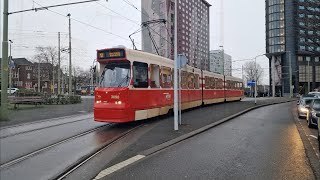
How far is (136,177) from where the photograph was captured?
6.89m

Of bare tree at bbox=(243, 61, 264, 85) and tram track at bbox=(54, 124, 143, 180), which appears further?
bare tree at bbox=(243, 61, 264, 85)

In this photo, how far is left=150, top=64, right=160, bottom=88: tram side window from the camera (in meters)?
15.9

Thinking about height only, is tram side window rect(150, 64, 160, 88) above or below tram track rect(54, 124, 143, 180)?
above

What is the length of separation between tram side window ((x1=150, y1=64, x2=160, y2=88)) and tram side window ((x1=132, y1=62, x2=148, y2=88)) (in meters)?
0.54

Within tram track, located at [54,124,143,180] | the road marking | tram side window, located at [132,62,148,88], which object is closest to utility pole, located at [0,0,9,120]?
tram side window, located at [132,62,148,88]

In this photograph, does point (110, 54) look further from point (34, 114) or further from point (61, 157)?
point (34, 114)

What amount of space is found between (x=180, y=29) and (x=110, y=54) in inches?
785

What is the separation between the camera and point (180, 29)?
33312 mm

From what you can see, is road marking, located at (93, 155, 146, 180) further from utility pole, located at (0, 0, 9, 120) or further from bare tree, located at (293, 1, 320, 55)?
bare tree, located at (293, 1, 320, 55)

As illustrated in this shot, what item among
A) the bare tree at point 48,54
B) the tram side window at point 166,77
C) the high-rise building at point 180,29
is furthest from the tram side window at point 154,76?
the bare tree at point 48,54

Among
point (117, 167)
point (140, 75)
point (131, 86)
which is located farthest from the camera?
point (140, 75)

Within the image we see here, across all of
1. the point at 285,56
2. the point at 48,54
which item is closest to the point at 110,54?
the point at 48,54

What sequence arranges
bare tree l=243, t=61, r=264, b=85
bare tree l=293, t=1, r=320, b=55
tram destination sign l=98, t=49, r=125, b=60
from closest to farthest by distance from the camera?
tram destination sign l=98, t=49, r=125, b=60 < bare tree l=293, t=1, r=320, b=55 < bare tree l=243, t=61, r=264, b=85

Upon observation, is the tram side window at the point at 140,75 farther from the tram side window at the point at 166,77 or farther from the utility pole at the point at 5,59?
the utility pole at the point at 5,59
